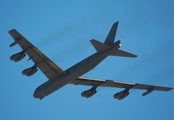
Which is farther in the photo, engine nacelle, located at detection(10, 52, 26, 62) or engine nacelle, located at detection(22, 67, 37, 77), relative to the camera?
engine nacelle, located at detection(22, 67, 37, 77)

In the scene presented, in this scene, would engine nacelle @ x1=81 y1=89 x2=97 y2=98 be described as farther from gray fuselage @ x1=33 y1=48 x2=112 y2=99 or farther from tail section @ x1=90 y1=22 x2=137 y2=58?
tail section @ x1=90 y1=22 x2=137 y2=58

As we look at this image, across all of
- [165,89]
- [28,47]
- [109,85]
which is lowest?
[165,89]

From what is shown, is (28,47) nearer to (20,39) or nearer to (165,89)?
(20,39)

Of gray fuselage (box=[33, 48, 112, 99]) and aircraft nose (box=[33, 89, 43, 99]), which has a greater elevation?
aircraft nose (box=[33, 89, 43, 99])

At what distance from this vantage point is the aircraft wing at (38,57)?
1581 inches

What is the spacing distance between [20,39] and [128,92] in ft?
49.2

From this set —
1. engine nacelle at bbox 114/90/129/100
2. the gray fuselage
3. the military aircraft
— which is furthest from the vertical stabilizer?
engine nacelle at bbox 114/90/129/100

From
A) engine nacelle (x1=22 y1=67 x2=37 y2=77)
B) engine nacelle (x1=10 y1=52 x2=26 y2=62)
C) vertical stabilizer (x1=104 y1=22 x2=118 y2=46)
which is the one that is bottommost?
vertical stabilizer (x1=104 y1=22 x2=118 y2=46)

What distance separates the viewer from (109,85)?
4753 cm

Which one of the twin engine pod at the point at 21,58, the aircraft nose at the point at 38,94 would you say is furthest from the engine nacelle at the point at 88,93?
the twin engine pod at the point at 21,58

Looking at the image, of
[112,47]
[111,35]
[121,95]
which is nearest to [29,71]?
[112,47]

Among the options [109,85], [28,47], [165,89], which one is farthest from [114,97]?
[28,47]

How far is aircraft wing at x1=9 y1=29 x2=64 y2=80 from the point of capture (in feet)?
132

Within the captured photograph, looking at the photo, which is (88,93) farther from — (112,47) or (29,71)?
(29,71)
